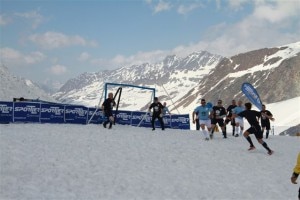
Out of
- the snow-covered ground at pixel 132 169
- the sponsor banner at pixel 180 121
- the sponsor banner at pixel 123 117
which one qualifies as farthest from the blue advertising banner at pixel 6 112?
the sponsor banner at pixel 180 121

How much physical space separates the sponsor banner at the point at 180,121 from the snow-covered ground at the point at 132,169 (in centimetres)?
1218

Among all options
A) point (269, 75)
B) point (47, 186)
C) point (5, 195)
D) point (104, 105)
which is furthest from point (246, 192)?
point (269, 75)

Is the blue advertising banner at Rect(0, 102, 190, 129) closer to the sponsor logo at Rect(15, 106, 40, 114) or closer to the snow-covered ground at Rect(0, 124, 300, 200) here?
the sponsor logo at Rect(15, 106, 40, 114)

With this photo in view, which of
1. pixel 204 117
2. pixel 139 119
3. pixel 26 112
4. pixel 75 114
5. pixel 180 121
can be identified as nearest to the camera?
pixel 204 117

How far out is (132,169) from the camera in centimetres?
1202

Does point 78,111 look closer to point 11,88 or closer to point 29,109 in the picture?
point 29,109

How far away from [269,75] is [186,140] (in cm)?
15591

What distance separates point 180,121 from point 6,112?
14244 millimetres

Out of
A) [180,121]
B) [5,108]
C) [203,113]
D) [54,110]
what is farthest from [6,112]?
[180,121]

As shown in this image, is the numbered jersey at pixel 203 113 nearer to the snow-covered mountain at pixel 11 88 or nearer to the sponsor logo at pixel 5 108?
the sponsor logo at pixel 5 108

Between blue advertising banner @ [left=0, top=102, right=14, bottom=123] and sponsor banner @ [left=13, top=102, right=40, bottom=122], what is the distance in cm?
25

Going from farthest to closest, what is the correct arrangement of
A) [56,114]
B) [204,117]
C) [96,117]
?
[96,117]
[56,114]
[204,117]

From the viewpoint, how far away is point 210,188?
10719 millimetres

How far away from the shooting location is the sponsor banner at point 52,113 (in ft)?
76.3
